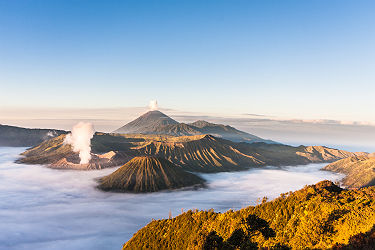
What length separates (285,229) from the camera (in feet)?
133

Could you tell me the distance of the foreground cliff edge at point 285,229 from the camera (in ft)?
107

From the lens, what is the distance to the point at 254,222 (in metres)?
42.8

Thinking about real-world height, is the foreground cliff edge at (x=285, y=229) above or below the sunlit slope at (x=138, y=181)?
above

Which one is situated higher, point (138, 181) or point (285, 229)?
point (285, 229)

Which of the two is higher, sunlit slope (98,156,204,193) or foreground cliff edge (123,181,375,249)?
foreground cliff edge (123,181,375,249)

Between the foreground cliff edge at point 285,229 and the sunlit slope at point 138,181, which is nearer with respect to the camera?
the foreground cliff edge at point 285,229

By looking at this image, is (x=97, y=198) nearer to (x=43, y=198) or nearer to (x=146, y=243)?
(x=43, y=198)

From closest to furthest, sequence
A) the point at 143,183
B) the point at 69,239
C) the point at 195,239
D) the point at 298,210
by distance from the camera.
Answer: the point at 195,239 → the point at 298,210 → the point at 69,239 → the point at 143,183

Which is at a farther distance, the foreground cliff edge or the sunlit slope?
the sunlit slope

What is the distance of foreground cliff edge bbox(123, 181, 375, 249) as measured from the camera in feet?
107

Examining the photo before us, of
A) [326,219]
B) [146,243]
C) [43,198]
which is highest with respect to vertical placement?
[326,219]

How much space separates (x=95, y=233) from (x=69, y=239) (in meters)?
12.0

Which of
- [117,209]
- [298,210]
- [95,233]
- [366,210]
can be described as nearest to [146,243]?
[298,210]

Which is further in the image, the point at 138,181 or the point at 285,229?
the point at 138,181
